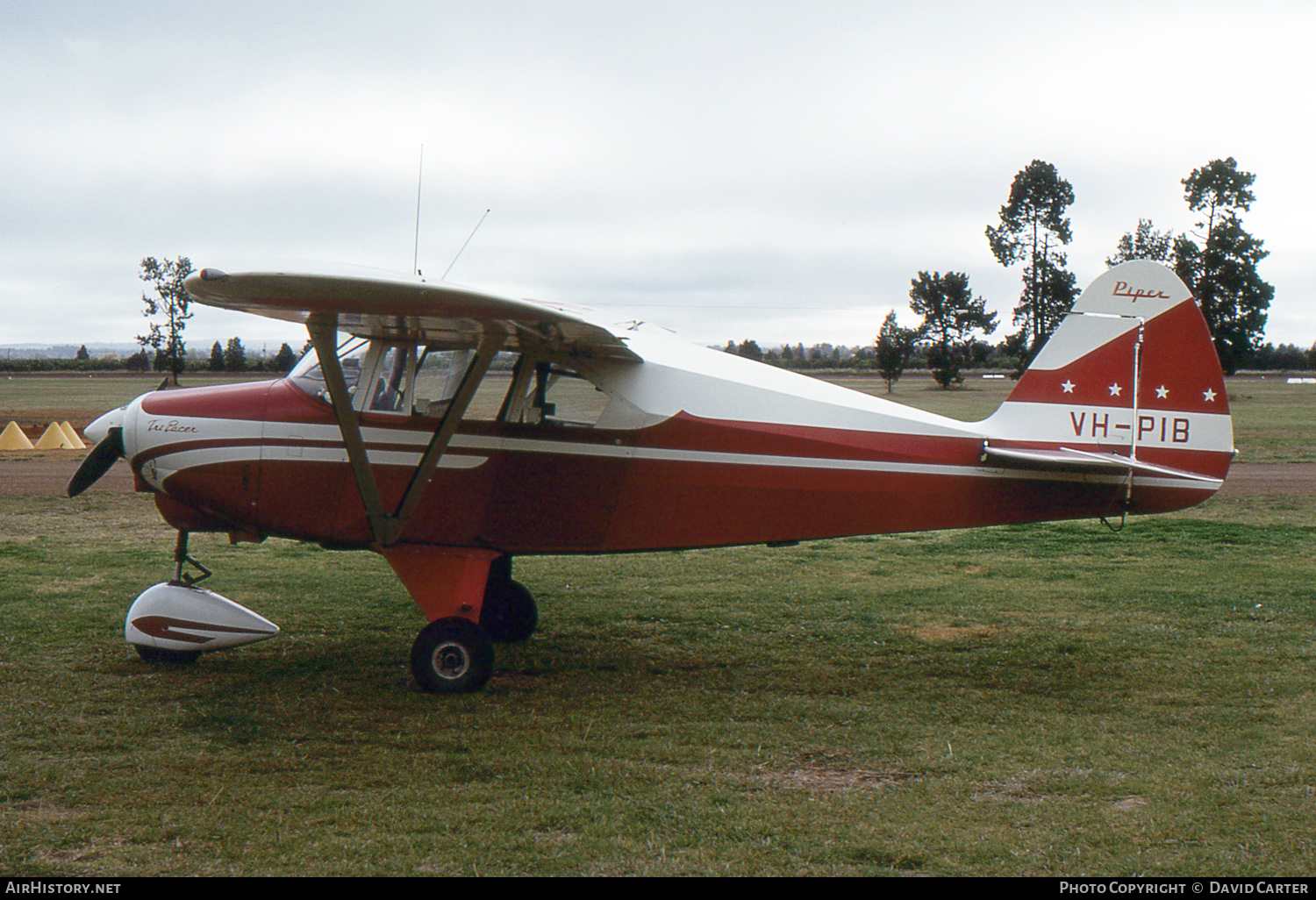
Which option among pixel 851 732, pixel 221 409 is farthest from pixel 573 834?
pixel 221 409

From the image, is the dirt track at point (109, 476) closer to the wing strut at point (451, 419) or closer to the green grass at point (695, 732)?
the green grass at point (695, 732)

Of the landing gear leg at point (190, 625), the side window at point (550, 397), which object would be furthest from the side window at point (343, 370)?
the landing gear leg at point (190, 625)

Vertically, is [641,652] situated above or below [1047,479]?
below

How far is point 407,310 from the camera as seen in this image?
5.60 m

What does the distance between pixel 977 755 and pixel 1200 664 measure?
8.94ft

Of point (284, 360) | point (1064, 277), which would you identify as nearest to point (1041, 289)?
point (1064, 277)

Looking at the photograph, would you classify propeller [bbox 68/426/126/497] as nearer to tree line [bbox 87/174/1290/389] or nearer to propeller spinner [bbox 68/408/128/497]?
propeller spinner [bbox 68/408/128/497]

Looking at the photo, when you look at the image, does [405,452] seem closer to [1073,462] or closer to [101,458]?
[101,458]

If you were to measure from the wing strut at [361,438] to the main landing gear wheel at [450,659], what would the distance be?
2.25 feet

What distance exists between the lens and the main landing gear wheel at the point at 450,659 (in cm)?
640

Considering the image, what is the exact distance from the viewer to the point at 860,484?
22.4 ft

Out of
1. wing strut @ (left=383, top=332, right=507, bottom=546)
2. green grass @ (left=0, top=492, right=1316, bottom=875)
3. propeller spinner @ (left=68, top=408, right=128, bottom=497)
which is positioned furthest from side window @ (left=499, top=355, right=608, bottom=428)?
propeller spinner @ (left=68, top=408, right=128, bottom=497)

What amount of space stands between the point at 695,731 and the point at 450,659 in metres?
1.75

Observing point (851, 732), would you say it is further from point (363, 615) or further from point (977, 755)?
point (363, 615)
